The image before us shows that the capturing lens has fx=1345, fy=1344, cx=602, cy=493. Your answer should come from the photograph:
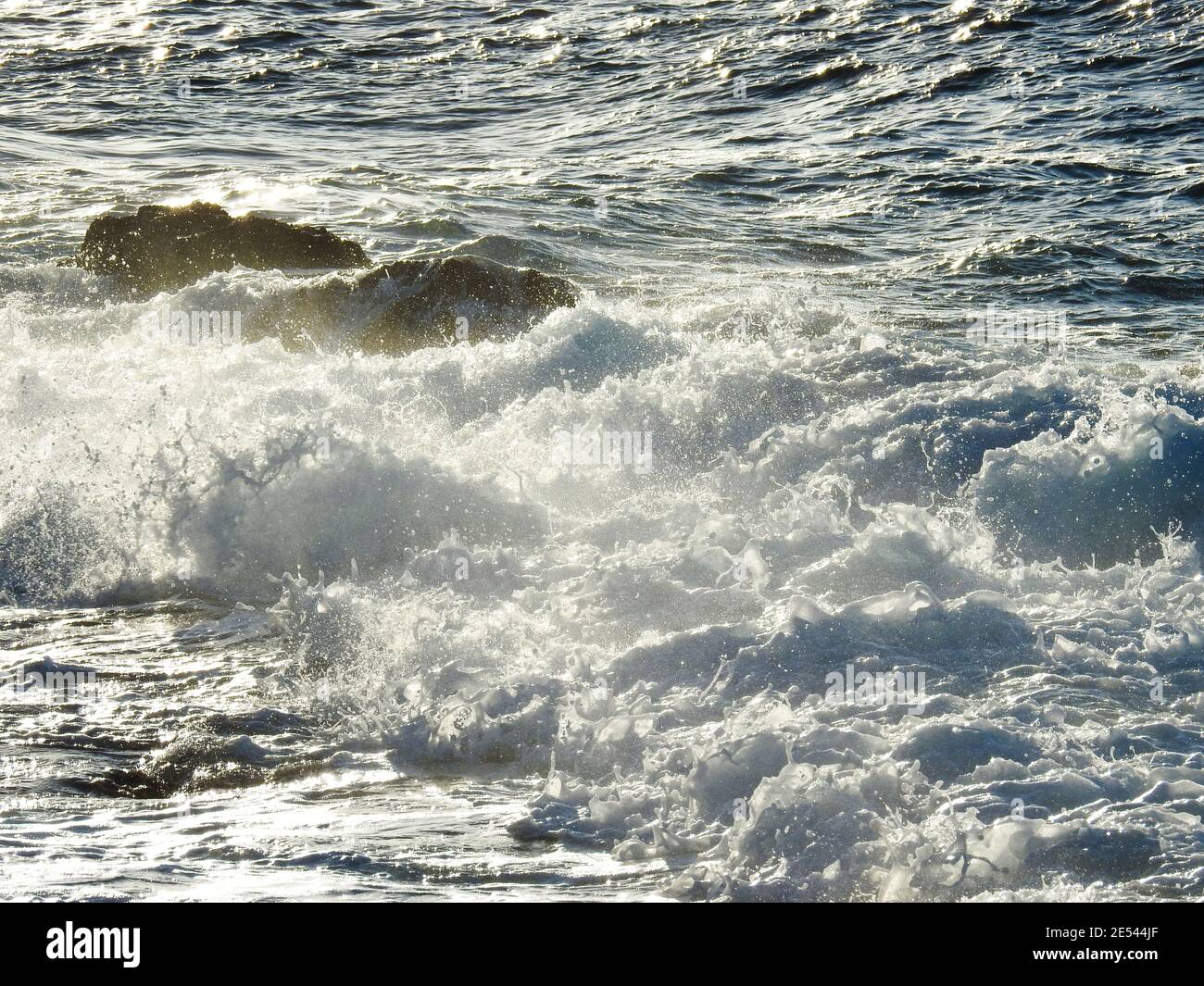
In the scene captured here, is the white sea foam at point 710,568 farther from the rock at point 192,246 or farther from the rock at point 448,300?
the rock at point 192,246

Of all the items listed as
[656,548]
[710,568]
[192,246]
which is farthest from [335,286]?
[710,568]

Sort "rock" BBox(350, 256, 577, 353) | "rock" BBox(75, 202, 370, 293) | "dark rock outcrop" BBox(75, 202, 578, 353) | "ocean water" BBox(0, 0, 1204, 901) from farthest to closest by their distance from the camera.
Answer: "rock" BBox(75, 202, 370, 293) < "dark rock outcrop" BBox(75, 202, 578, 353) < "rock" BBox(350, 256, 577, 353) < "ocean water" BBox(0, 0, 1204, 901)

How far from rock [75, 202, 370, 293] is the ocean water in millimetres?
503

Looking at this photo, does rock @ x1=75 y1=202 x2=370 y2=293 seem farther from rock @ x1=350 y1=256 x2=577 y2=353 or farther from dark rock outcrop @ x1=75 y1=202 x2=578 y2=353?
rock @ x1=350 y1=256 x2=577 y2=353

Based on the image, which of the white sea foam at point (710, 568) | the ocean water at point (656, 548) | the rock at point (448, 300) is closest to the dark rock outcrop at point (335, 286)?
the rock at point (448, 300)

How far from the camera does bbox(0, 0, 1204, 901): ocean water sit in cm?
459

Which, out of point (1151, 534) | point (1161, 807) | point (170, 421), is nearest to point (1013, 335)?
point (1151, 534)

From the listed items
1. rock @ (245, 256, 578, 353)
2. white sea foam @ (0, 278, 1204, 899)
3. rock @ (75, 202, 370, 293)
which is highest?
rock @ (75, 202, 370, 293)

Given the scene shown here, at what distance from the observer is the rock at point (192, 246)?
1449cm

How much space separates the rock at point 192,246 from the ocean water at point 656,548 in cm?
50

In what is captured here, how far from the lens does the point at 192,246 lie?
1462 centimetres

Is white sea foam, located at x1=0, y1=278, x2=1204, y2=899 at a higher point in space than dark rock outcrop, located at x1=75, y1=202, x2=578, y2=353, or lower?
lower

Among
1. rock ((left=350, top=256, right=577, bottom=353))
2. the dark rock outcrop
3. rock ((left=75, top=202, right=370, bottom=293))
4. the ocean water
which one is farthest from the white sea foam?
rock ((left=75, top=202, right=370, bottom=293))

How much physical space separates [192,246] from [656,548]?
30.4 feet
